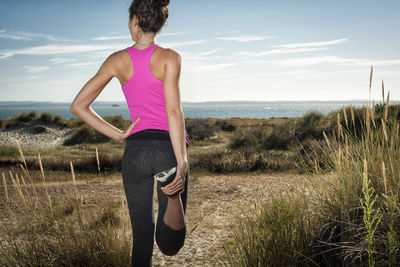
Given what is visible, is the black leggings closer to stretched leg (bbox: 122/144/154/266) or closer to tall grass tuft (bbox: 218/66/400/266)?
stretched leg (bbox: 122/144/154/266)

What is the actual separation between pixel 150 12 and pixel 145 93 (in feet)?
1.46

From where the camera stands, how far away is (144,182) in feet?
6.10

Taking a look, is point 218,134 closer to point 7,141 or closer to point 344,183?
point 7,141

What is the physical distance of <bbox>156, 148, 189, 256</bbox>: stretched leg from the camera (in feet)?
6.03

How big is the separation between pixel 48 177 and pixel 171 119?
857cm

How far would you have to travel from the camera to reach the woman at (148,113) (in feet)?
5.72

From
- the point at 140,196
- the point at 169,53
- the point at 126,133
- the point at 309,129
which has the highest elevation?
the point at 169,53

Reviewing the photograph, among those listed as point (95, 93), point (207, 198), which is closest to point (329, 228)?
point (95, 93)

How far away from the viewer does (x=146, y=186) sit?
6.13 feet

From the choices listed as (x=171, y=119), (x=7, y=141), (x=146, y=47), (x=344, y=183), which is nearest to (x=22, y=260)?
(x=171, y=119)

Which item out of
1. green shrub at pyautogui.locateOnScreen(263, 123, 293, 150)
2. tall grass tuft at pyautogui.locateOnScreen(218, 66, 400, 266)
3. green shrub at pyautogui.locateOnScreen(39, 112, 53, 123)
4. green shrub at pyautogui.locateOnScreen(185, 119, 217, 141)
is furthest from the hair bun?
green shrub at pyautogui.locateOnScreen(39, 112, 53, 123)

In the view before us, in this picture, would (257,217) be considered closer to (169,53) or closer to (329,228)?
(329,228)

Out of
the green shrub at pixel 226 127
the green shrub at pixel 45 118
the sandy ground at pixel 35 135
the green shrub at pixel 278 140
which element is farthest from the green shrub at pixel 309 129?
the green shrub at pixel 45 118

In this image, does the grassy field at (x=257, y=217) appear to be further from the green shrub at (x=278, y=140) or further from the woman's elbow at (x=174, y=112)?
the green shrub at (x=278, y=140)
